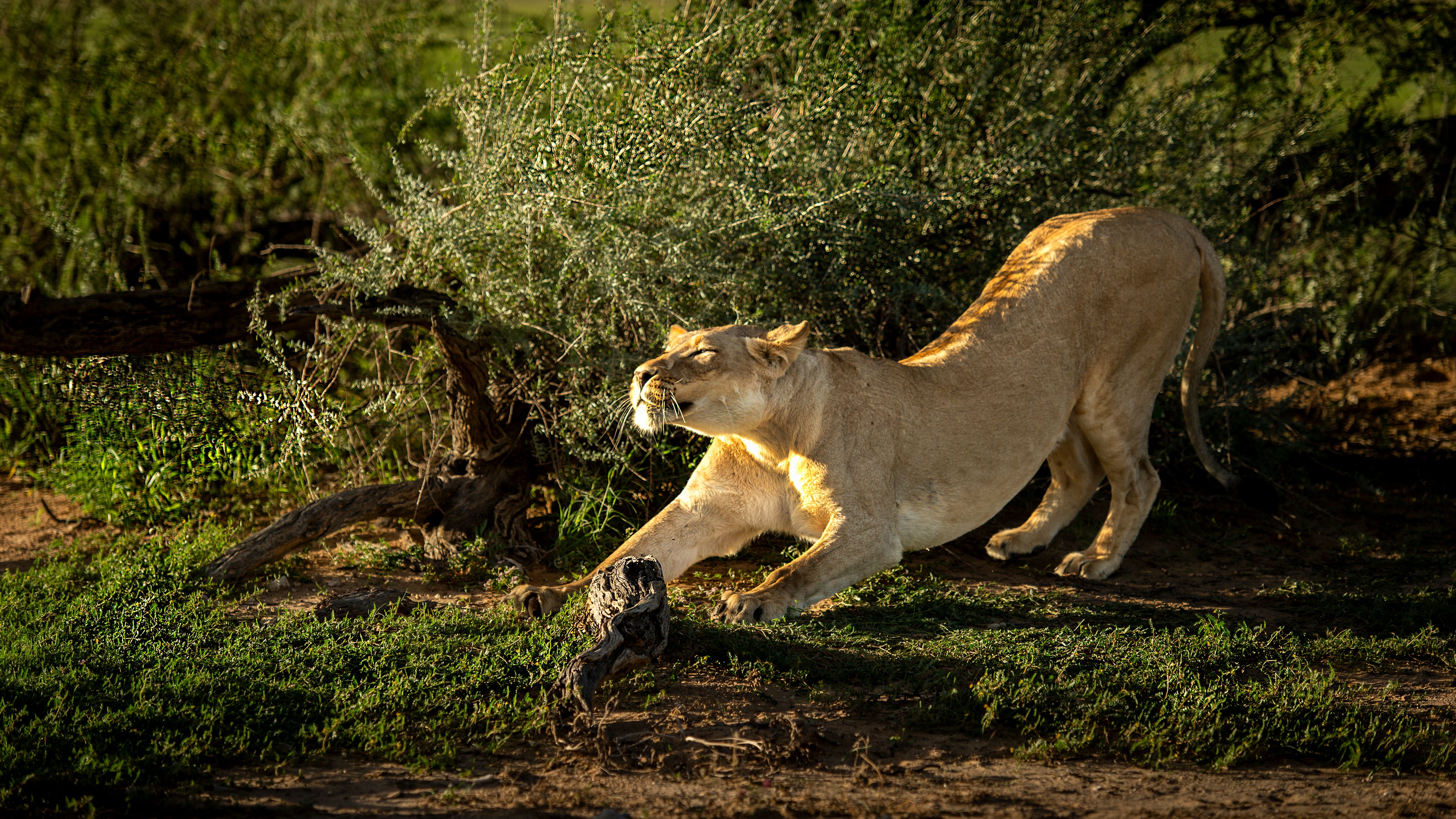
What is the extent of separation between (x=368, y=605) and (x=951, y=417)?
2.45m

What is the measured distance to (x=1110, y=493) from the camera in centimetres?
630

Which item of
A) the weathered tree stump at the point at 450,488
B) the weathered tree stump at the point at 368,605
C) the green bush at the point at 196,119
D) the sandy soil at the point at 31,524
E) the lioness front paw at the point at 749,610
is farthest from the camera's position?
the green bush at the point at 196,119

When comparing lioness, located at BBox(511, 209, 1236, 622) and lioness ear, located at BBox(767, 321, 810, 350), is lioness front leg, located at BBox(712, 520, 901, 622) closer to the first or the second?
lioness, located at BBox(511, 209, 1236, 622)

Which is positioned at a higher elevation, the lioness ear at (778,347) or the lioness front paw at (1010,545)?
the lioness ear at (778,347)

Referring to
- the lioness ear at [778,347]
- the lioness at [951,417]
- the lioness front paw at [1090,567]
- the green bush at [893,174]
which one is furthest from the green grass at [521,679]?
the green bush at [893,174]

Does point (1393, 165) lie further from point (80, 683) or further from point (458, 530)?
point (80, 683)

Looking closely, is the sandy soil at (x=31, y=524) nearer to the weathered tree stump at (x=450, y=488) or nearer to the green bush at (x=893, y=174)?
the weathered tree stump at (x=450, y=488)

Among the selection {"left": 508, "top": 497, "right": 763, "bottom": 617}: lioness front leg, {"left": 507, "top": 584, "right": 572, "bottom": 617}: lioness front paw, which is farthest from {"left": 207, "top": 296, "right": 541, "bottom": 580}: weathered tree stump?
{"left": 507, "top": 584, "right": 572, "bottom": 617}: lioness front paw

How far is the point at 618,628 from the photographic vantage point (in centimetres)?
345

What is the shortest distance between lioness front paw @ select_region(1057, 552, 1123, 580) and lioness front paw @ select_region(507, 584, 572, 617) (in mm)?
2380

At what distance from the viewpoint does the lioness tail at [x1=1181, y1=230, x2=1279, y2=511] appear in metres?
5.22

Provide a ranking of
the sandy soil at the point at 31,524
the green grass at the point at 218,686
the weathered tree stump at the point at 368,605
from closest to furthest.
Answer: the green grass at the point at 218,686 < the weathered tree stump at the point at 368,605 < the sandy soil at the point at 31,524

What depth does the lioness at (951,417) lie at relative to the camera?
4047mm

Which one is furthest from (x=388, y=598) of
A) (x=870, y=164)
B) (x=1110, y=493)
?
(x=1110, y=493)
